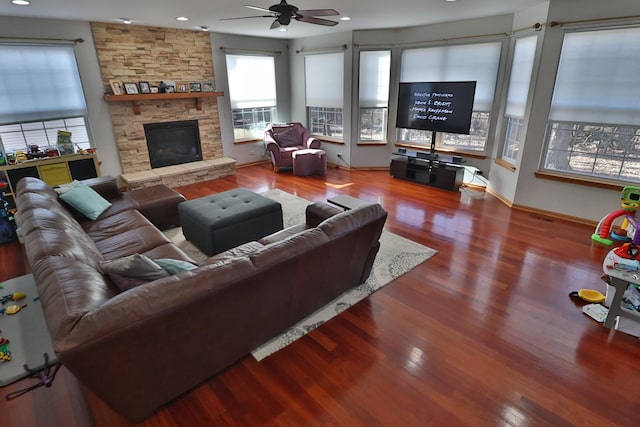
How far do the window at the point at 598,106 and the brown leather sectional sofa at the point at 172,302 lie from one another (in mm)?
3197

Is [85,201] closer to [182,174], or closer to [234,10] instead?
[182,174]

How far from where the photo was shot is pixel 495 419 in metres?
1.77

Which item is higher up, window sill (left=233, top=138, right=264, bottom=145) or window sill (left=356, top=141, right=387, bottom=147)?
window sill (left=233, top=138, right=264, bottom=145)

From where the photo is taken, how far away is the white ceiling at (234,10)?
149 inches

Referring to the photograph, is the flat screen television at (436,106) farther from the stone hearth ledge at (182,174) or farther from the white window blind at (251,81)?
the stone hearth ledge at (182,174)

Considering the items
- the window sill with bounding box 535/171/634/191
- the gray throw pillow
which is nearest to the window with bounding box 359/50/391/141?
the window sill with bounding box 535/171/634/191

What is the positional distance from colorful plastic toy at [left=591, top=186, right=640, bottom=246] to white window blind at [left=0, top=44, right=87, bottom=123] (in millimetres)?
6883

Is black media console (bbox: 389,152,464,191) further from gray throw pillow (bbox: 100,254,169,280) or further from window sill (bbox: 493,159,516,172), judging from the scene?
gray throw pillow (bbox: 100,254,169,280)

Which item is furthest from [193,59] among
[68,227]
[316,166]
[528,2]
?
[528,2]

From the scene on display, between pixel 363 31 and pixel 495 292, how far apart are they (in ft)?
16.4

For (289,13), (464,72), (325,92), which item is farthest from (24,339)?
(464,72)

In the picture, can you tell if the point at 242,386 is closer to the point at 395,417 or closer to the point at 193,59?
the point at 395,417

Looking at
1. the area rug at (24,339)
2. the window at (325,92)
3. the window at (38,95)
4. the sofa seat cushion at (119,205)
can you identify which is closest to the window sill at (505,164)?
the window at (325,92)

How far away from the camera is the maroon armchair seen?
647 cm
